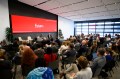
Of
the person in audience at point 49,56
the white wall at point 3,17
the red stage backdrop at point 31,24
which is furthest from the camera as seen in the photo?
the red stage backdrop at point 31,24

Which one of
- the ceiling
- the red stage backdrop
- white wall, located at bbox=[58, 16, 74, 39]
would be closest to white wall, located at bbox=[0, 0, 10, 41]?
the red stage backdrop

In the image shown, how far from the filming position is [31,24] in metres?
11.6

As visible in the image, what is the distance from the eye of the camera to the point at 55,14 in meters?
14.6

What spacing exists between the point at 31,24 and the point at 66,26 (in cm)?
629

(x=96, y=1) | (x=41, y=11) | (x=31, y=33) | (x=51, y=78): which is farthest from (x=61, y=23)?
(x=51, y=78)

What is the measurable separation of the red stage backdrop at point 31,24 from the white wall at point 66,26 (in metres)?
1.09

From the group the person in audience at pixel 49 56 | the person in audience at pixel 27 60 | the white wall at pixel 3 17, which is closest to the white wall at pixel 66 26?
the white wall at pixel 3 17

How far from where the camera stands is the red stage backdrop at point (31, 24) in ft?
33.0

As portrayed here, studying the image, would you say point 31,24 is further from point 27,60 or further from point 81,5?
point 27,60

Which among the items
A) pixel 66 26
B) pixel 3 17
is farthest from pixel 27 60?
pixel 66 26

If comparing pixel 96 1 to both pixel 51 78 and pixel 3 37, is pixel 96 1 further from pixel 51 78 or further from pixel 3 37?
pixel 51 78

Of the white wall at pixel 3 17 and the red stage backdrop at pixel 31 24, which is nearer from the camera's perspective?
the white wall at pixel 3 17

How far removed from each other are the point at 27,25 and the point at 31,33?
0.89 m

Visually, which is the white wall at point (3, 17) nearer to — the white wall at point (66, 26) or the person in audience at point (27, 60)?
the person in audience at point (27, 60)
